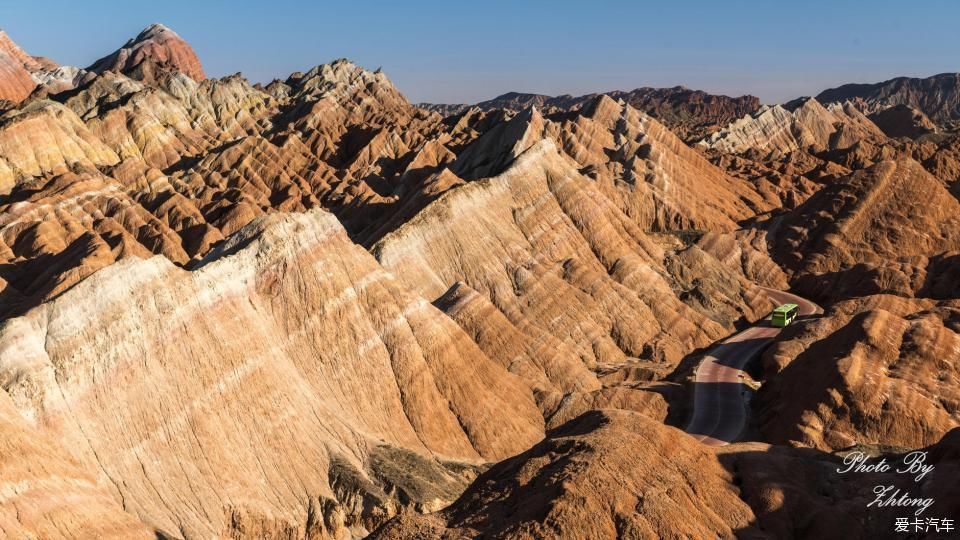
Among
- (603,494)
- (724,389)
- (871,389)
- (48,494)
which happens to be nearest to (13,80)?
(724,389)

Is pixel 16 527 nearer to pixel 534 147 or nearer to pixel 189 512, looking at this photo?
pixel 189 512

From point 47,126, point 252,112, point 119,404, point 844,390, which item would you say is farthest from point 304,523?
point 252,112

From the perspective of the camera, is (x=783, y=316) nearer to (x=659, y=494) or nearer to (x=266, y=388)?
(x=266, y=388)

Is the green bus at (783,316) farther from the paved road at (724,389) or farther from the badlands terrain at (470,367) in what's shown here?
the badlands terrain at (470,367)

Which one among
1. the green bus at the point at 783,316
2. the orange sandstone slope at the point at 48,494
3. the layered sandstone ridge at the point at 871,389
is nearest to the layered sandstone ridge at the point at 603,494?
the orange sandstone slope at the point at 48,494

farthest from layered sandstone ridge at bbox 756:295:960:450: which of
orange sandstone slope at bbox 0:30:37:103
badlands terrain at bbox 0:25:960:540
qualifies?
orange sandstone slope at bbox 0:30:37:103

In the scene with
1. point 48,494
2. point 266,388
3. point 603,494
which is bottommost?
point 603,494
